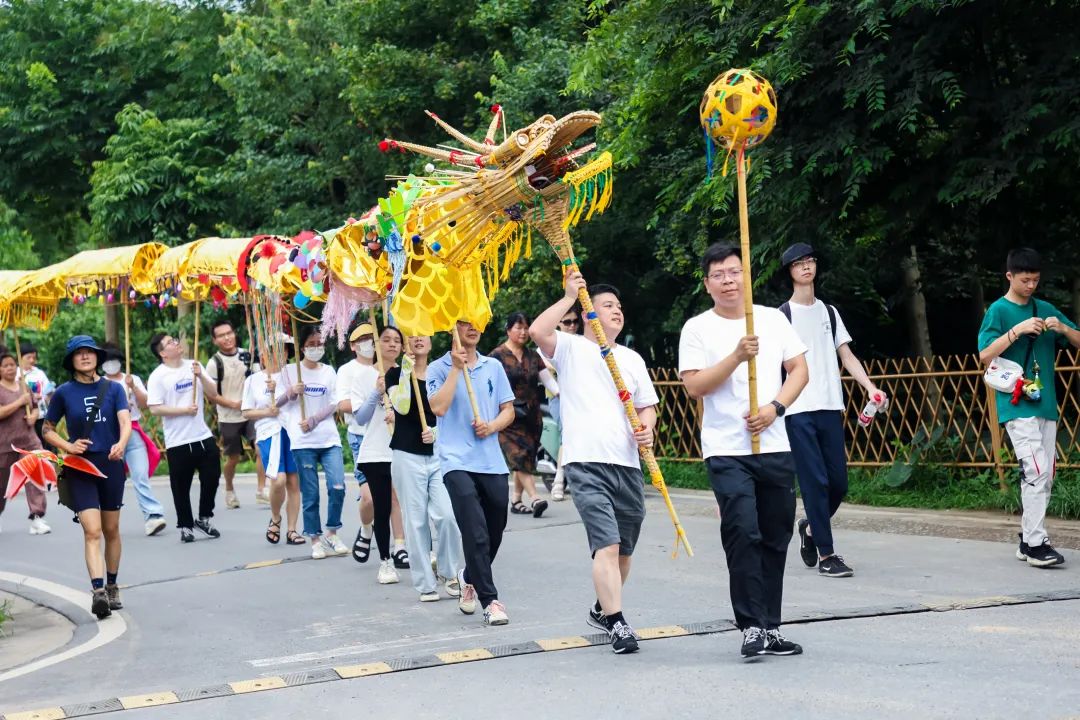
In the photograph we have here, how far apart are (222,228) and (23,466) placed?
48.6 feet

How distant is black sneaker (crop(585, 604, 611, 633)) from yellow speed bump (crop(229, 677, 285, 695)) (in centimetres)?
159

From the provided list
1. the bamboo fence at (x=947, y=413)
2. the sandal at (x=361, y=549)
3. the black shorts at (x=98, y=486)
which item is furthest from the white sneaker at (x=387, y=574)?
the bamboo fence at (x=947, y=413)

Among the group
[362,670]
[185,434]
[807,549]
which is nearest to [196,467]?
[185,434]

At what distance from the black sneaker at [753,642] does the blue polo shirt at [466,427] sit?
2.45 m

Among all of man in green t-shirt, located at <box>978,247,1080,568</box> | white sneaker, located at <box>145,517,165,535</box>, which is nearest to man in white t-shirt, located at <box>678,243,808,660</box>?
man in green t-shirt, located at <box>978,247,1080,568</box>

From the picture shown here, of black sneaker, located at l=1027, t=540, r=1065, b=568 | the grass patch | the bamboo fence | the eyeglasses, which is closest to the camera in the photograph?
the eyeglasses

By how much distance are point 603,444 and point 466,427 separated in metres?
1.70

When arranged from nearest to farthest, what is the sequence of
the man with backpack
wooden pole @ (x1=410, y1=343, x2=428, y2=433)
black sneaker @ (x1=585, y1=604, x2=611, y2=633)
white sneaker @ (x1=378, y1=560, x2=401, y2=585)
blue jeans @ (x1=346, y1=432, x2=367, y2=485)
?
black sneaker @ (x1=585, y1=604, x2=611, y2=633)
wooden pole @ (x1=410, y1=343, x2=428, y2=433)
white sneaker @ (x1=378, y1=560, x2=401, y2=585)
blue jeans @ (x1=346, y1=432, x2=367, y2=485)
the man with backpack

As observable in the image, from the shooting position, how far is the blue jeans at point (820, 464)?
28.9 ft

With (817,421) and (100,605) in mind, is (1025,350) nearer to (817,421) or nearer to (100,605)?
(817,421)

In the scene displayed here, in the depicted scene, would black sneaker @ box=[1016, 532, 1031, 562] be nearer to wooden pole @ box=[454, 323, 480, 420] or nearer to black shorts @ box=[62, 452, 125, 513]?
wooden pole @ box=[454, 323, 480, 420]

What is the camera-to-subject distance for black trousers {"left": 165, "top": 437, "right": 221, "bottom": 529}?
44.2 ft

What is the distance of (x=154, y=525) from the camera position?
13875mm

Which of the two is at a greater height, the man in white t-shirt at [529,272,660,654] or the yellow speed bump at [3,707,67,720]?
the man in white t-shirt at [529,272,660,654]
